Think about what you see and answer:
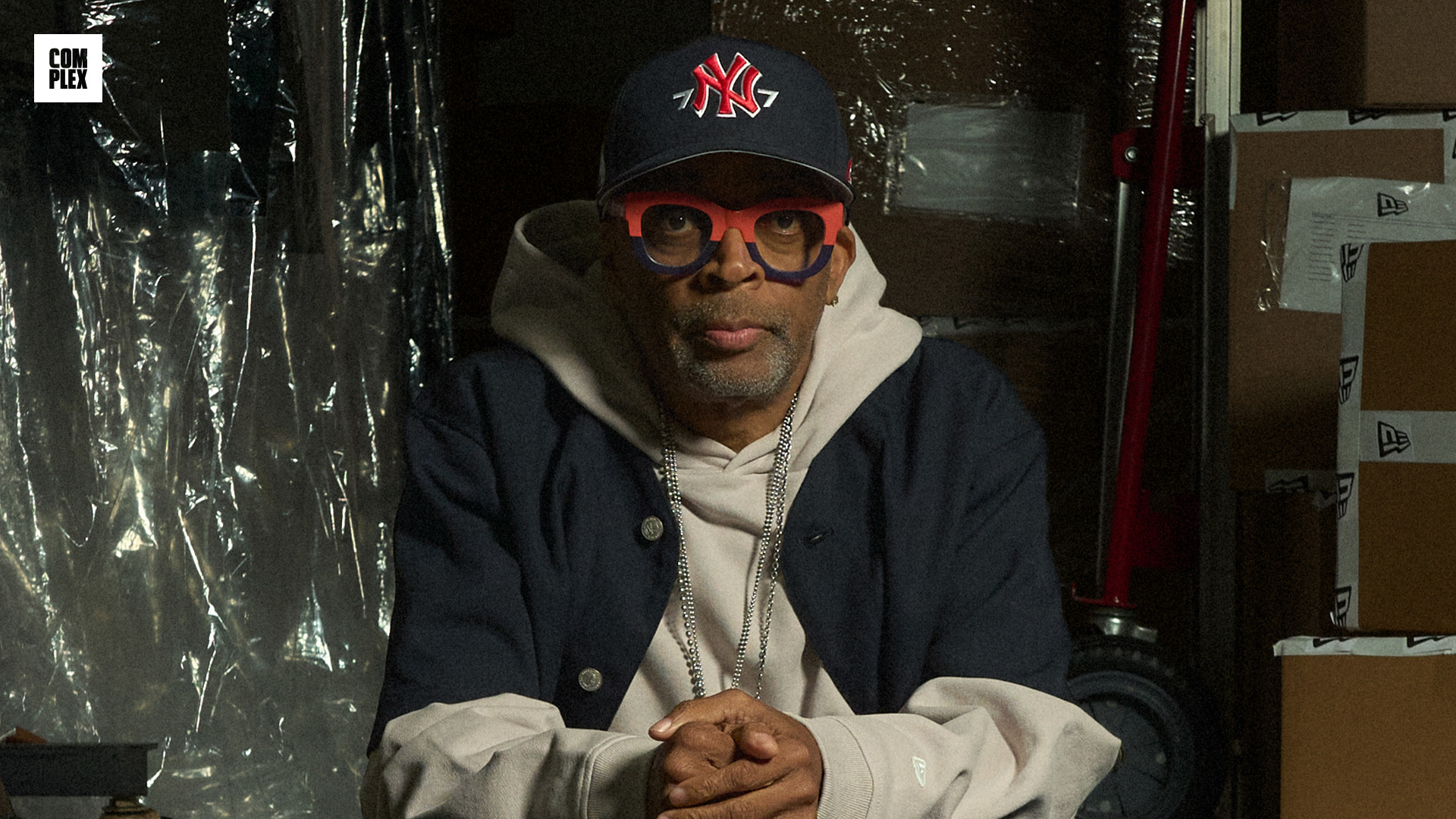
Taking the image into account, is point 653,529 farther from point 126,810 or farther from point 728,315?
point 126,810

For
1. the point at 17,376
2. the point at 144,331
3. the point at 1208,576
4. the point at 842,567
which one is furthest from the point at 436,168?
the point at 1208,576

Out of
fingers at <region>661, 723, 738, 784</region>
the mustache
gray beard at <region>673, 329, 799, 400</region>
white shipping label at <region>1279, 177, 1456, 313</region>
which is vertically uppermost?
white shipping label at <region>1279, 177, 1456, 313</region>

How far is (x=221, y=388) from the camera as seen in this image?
6.77 ft

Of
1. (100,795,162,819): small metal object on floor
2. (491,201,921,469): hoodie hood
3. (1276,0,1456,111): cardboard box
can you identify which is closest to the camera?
(491,201,921,469): hoodie hood

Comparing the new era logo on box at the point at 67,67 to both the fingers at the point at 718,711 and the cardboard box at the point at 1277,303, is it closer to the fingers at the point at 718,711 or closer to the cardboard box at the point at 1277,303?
the fingers at the point at 718,711

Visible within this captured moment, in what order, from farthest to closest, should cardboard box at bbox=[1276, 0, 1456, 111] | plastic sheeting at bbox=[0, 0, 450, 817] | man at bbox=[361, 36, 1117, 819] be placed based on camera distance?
plastic sheeting at bbox=[0, 0, 450, 817] < cardboard box at bbox=[1276, 0, 1456, 111] < man at bbox=[361, 36, 1117, 819]

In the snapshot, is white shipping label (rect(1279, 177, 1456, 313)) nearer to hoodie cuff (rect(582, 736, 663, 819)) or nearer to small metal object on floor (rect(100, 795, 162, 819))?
hoodie cuff (rect(582, 736, 663, 819))

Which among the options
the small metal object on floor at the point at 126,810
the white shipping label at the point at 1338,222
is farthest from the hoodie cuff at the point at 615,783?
the white shipping label at the point at 1338,222

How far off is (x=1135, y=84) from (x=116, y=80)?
1.49 m

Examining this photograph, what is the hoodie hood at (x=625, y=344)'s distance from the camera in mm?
1462

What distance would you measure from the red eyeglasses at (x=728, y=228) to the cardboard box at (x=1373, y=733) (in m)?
0.75

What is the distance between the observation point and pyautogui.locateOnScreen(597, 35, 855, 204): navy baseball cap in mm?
1354

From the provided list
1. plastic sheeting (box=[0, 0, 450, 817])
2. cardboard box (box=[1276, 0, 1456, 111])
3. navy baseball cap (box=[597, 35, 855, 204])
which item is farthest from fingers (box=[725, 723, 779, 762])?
cardboard box (box=[1276, 0, 1456, 111])

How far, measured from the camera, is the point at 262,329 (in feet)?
6.85
